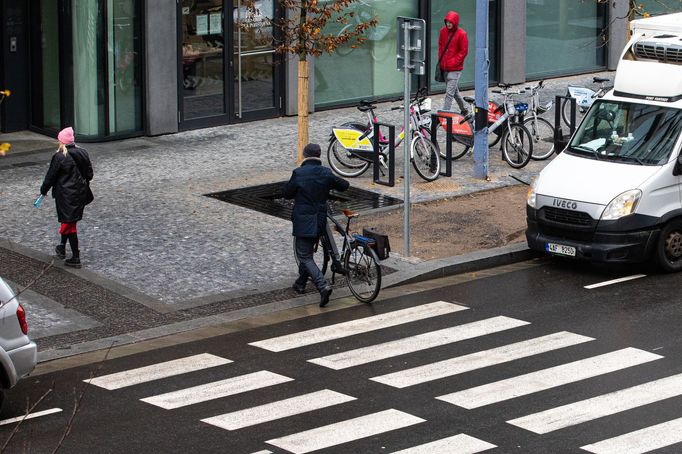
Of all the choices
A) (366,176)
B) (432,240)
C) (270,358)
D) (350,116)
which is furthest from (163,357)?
(350,116)

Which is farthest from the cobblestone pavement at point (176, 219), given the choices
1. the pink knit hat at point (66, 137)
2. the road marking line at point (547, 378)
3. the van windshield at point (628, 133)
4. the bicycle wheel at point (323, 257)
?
the road marking line at point (547, 378)

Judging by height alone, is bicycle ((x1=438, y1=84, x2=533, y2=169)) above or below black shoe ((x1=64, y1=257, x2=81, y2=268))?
above

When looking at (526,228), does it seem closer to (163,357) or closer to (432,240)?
(432,240)

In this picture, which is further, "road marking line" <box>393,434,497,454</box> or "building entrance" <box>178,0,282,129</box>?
"building entrance" <box>178,0,282,129</box>

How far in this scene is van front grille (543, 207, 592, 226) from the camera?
1656 cm

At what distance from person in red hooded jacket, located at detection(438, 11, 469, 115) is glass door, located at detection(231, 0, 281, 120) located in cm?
314

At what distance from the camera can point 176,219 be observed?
18641 millimetres

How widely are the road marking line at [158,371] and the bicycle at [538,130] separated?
10389 millimetres

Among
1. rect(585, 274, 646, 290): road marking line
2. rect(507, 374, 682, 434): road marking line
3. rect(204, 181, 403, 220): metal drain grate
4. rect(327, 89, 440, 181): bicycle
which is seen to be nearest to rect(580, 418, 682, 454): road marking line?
rect(507, 374, 682, 434): road marking line

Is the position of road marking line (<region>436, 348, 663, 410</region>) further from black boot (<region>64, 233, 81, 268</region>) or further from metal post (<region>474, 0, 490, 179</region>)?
metal post (<region>474, 0, 490, 179</region>)

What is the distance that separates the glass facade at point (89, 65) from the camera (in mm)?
22875

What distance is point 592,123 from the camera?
17812 mm

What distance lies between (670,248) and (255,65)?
10419mm

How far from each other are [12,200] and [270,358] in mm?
7436
